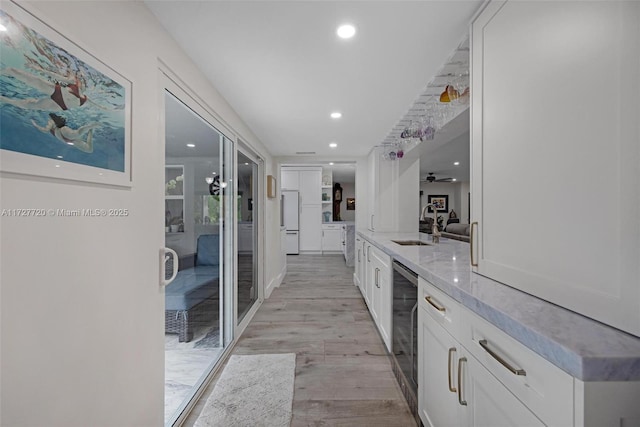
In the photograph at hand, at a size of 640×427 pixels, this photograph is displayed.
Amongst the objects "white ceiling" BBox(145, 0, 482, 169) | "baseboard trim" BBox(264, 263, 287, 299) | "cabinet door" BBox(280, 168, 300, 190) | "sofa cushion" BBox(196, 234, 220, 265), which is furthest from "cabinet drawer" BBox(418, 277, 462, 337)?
"cabinet door" BBox(280, 168, 300, 190)

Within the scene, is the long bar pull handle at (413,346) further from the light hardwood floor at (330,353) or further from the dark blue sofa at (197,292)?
the dark blue sofa at (197,292)

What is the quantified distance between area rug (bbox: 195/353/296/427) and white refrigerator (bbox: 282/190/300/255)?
5.14 m

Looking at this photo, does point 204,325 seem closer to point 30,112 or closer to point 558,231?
point 30,112

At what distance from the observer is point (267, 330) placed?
2912 mm

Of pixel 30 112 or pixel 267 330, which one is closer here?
pixel 30 112

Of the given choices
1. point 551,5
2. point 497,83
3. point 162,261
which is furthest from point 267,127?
point 551,5

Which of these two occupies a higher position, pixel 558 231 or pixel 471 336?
pixel 558 231

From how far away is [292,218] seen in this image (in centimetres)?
752

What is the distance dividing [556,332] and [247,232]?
9.63 feet

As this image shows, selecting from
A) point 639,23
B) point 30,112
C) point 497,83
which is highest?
point 497,83

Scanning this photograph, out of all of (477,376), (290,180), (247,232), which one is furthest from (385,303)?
(290,180)

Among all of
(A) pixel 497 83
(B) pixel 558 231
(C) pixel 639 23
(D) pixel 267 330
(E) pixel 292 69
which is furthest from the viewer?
(D) pixel 267 330

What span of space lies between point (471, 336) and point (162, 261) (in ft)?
4.71

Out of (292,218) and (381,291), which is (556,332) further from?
(292,218)
